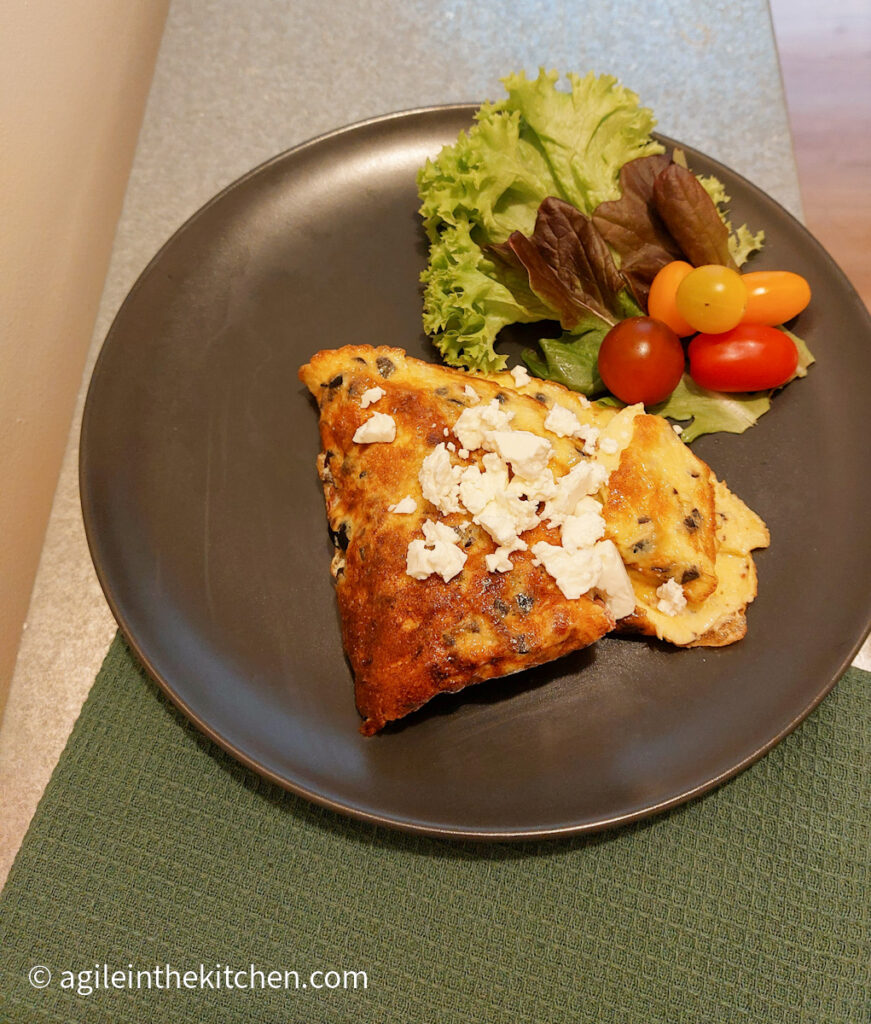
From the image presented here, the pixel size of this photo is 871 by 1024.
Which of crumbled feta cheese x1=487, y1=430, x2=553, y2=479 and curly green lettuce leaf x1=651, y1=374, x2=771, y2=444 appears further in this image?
curly green lettuce leaf x1=651, y1=374, x2=771, y2=444

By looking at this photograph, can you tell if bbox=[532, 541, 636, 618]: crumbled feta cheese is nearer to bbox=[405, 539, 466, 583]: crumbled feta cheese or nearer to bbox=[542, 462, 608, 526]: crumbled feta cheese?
bbox=[542, 462, 608, 526]: crumbled feta cheese

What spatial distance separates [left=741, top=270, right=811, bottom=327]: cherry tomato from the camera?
85.0 inches

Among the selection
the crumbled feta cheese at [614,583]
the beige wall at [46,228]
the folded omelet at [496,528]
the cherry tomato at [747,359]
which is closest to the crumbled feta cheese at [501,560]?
the folded omelet at [496,528]

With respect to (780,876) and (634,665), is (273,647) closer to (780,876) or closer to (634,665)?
(634,665)

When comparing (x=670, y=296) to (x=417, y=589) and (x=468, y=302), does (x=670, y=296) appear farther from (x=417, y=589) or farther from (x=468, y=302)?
(x=417, y=589)

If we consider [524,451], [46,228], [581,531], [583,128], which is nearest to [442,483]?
[524,451]

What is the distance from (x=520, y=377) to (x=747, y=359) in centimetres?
60

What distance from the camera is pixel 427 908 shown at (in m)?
1.87

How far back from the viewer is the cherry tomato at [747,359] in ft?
6.93

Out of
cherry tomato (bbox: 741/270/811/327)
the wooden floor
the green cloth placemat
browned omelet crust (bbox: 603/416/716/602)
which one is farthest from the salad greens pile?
the green cloth placemat

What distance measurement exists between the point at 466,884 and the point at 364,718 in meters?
0.46

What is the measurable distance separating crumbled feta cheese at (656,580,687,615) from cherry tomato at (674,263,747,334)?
27.5 inches

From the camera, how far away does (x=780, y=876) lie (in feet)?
6.14

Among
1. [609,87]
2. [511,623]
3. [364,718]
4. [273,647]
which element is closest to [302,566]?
[273,647]
